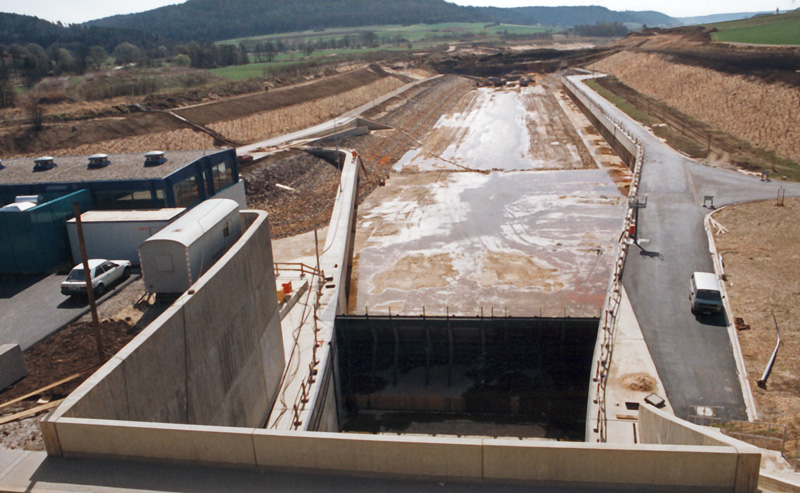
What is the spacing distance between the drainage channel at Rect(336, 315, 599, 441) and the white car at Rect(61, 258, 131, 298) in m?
9.54

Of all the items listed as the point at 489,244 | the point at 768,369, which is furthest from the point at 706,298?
the point at 489,244

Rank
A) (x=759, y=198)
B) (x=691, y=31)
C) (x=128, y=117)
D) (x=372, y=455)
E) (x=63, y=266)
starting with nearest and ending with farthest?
(x=372, y=455) → (x=63, y=266) → (x=759, y=198) → (x=128, y=117) → (x=691, y=31)

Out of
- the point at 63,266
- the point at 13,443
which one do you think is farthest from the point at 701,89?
the point at 13,443

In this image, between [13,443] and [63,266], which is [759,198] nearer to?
[63,266]

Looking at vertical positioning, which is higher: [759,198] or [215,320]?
[215,320]

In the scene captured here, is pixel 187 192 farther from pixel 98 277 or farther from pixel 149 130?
pixel 149 130

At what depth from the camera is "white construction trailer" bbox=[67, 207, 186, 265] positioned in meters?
19.5

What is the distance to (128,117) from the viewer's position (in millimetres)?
55375

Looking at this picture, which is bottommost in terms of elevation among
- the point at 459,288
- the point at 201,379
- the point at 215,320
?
the point at 459,288

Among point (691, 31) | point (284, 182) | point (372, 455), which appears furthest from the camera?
point (691, 31)

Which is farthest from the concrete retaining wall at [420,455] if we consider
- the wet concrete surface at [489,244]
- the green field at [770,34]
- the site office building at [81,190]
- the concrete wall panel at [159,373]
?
the green field at [770,34]

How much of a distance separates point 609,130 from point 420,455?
2295 inches

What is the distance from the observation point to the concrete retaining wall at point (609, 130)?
52.5m

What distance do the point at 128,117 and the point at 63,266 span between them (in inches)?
1573
